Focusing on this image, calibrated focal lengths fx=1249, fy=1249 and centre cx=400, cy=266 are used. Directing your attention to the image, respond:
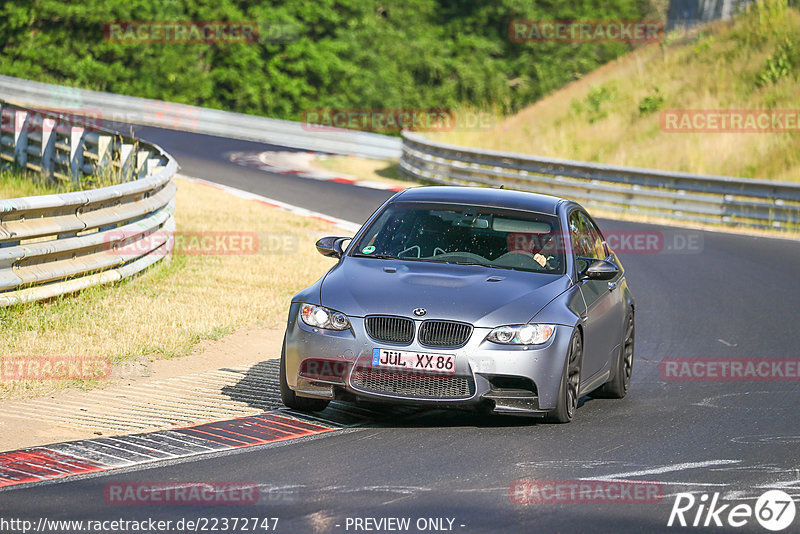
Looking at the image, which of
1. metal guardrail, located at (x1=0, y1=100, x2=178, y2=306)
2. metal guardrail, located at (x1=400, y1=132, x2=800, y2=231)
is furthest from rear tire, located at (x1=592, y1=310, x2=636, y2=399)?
metal guardrail, located at (x1=400, y1=132, x2=800, y2=231)

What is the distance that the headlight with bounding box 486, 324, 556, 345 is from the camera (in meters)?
7.85

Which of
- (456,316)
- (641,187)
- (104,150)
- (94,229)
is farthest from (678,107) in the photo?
(456,316)

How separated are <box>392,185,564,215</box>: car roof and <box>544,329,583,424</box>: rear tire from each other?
134 cm

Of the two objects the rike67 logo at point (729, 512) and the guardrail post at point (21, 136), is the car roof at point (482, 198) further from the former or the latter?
the guardrail post at point (21, 136)

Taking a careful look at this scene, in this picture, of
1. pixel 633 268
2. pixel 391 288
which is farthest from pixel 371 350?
pixel 633 268

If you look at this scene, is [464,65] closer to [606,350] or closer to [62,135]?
[62,135]

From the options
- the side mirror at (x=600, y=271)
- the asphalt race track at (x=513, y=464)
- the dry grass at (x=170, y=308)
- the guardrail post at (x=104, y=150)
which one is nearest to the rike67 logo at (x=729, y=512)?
the asphalt race track at (x=513, y=464)

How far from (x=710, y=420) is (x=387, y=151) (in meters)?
30.1

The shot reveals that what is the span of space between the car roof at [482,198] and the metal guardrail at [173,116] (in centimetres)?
2967

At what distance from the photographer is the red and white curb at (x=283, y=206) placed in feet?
66.9

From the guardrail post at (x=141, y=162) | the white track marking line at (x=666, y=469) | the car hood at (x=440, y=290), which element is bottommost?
the guardrail post at (x=141, y=162)

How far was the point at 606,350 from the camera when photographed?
30.4ft

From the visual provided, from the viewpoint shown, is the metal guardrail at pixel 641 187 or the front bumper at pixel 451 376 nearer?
the front bumper at pixel 451 376

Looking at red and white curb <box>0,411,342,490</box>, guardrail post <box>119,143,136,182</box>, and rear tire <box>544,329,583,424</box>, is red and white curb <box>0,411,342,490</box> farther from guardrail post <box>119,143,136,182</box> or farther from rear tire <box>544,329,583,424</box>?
guardrail post <box>119,143,136,182</box>
